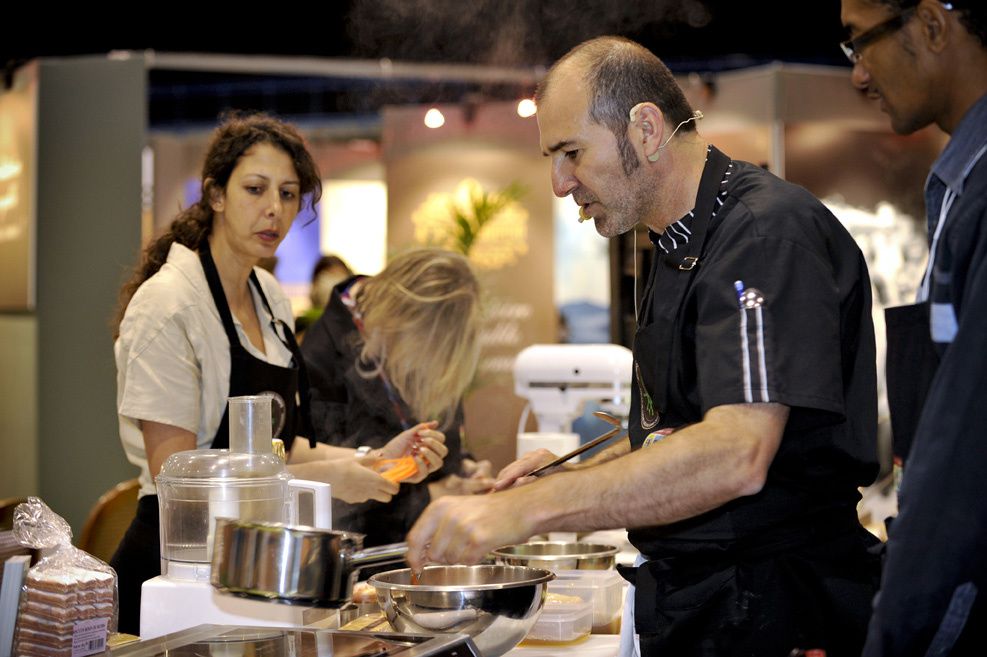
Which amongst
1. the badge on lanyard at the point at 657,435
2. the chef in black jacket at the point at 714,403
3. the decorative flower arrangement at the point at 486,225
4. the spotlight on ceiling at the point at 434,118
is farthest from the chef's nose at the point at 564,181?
the spotlight on ceiling at the point at 434,118

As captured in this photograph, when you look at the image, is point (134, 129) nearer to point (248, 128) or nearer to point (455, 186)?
point (455, 186)

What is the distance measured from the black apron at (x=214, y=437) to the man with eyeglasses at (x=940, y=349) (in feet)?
5.23

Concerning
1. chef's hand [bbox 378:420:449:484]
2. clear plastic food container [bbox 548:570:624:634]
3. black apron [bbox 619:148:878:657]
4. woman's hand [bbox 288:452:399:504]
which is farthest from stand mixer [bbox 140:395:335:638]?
chef's hand [bbox 378:420:449:484]

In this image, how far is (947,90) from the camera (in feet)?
4.82

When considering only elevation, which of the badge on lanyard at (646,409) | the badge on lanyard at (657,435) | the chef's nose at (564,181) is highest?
the chef's nose at (564,181)

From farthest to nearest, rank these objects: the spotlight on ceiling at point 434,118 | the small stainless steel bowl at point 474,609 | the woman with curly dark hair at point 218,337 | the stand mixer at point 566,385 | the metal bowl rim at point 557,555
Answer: the spotlight on ceiling at point 434,118, the stand mixer at point 566,385, the woman with curly dark hair at point 218,337, the metal bowl rim at point 557,555, the small stainless steel bowl at point 474,609

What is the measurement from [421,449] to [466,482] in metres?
0.51

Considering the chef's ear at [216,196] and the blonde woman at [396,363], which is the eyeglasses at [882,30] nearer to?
the chef's ear at [216,196]

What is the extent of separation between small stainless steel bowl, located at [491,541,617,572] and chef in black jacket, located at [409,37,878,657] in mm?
323

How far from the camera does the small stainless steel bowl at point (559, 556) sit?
7.62 ft

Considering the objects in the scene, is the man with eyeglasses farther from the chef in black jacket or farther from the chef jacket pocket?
the chef jacket pocket

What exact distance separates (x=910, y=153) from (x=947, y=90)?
5300mm

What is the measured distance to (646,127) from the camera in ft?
6.21

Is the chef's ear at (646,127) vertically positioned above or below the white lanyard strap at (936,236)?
above
